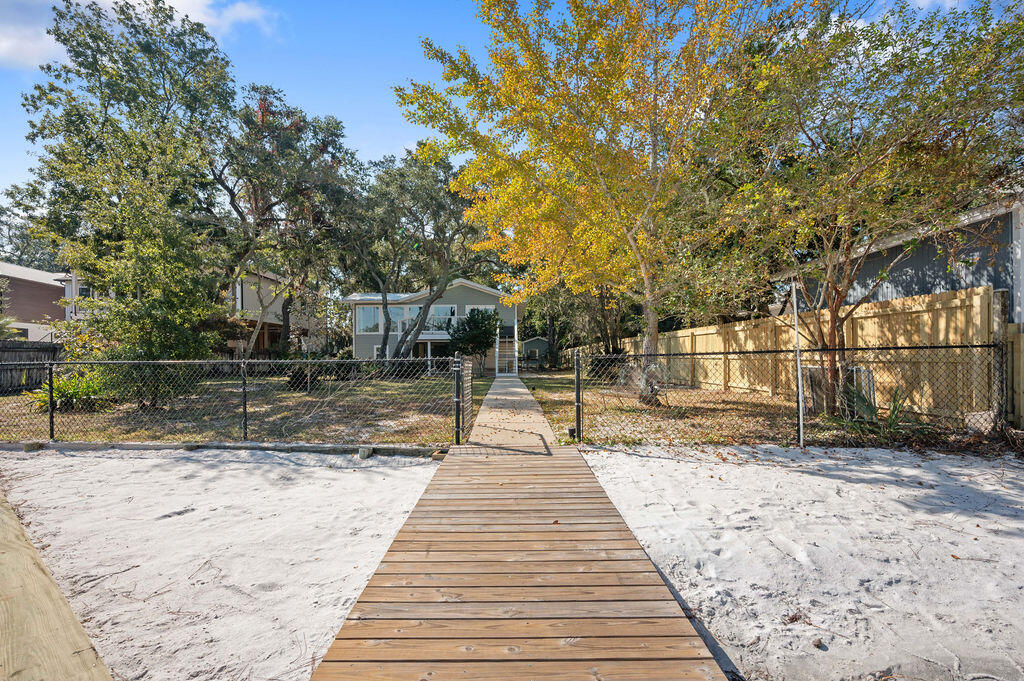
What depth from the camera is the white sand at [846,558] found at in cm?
261

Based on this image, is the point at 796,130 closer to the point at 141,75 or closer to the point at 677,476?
the point at 677,476

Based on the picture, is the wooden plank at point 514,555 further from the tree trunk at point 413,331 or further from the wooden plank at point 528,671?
the tree trunk at point 413,331

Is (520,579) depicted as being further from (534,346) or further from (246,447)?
(534,346)

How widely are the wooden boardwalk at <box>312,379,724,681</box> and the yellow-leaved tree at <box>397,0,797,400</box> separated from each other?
293 inches

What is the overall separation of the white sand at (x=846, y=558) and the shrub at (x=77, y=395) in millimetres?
11463

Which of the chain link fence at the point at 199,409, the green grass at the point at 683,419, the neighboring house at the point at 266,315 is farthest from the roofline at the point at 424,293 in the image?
the green grass at the point at 683,419

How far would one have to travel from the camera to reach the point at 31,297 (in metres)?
26.0

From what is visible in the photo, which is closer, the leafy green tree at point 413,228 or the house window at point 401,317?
the leafy green tree at point 413,228

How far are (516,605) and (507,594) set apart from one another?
13 cm

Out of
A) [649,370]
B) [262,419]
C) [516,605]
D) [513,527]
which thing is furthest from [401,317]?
[516,605]

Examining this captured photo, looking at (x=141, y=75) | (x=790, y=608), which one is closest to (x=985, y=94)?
(x=790, y=608)

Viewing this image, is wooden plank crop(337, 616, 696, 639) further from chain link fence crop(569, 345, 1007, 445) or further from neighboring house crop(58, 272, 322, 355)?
neighboring house crop(58, 272, 322, 355)

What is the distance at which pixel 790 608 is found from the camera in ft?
9.83

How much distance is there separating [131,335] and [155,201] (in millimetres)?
3293
